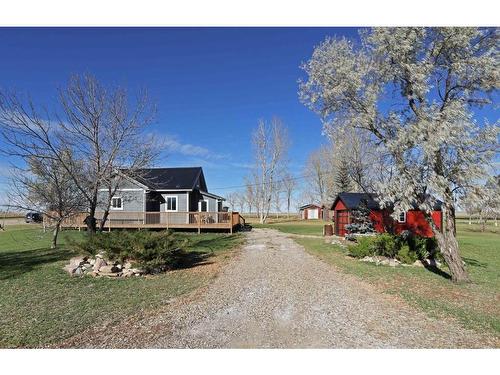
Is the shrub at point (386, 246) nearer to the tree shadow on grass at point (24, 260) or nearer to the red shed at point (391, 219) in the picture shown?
the red shed at point (391, 219)

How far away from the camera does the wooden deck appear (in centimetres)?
2322

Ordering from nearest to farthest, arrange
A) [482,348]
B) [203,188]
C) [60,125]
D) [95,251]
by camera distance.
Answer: [482,348] → [95,251] → [60,125] → [203,188]

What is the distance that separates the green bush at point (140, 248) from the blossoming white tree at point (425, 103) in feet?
21.0

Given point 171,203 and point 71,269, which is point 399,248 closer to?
point 71,269

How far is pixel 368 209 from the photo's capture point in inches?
821

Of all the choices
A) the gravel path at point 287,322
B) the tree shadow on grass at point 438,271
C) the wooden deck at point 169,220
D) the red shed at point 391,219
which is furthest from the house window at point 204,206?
the gravel path at point 287,322

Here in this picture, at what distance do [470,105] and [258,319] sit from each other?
847cm

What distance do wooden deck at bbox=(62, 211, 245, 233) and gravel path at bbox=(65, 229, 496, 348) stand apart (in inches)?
602

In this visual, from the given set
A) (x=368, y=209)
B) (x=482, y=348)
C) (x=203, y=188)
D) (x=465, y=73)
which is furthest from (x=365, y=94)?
(x=203, y=188)

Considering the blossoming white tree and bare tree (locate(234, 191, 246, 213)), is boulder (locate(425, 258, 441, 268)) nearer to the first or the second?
the blossoming white tree

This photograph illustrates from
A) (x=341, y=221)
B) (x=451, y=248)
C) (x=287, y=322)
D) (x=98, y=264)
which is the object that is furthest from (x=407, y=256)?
(x=341, y=221)

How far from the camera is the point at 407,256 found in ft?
38.1

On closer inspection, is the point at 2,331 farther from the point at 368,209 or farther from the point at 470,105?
the point at 368,209

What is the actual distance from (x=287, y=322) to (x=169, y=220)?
2005 cm
